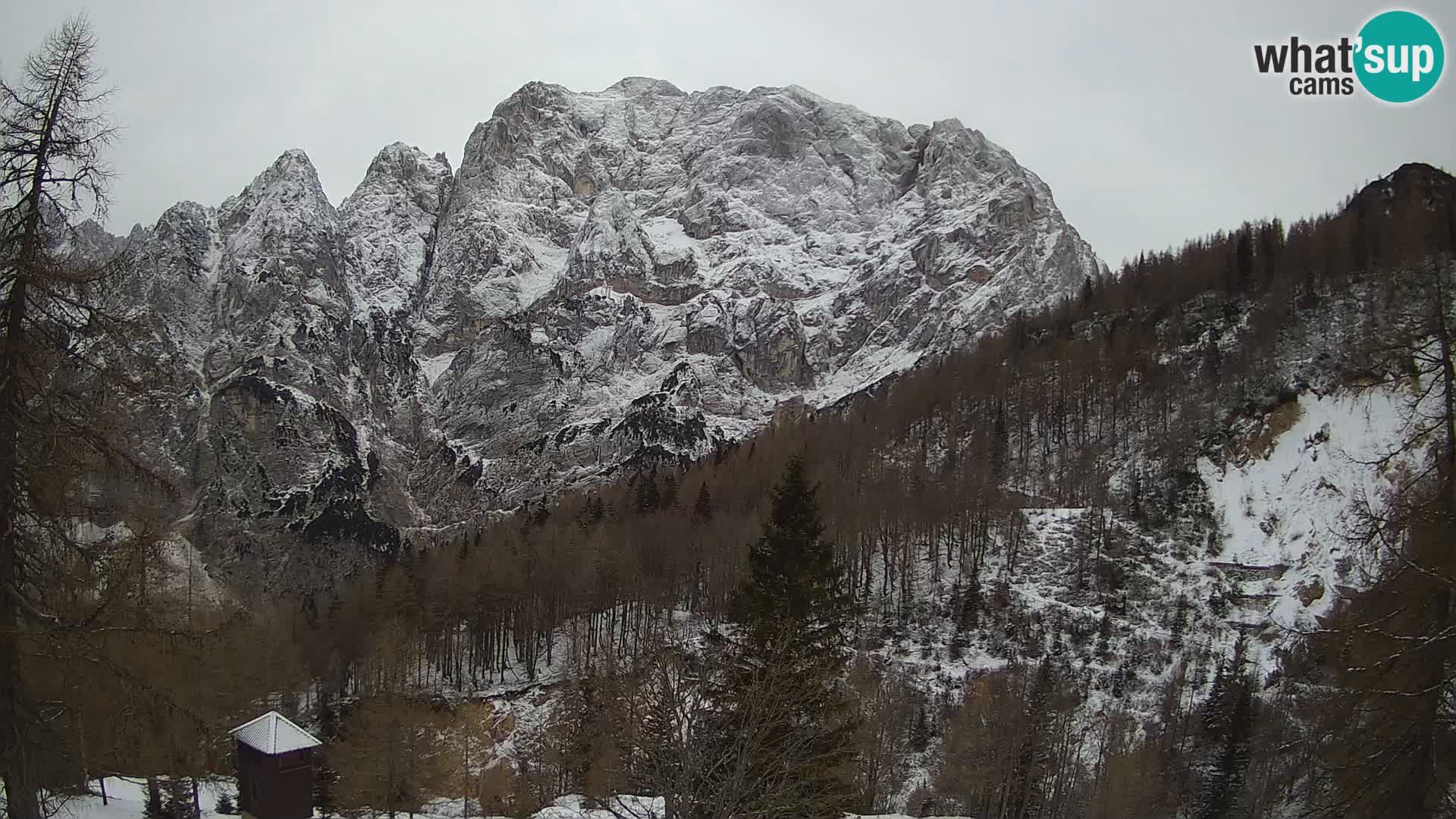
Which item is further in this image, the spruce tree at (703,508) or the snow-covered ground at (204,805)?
the spruce tree at (703,508)

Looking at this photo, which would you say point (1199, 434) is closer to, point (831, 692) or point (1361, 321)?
point (1361, 321)

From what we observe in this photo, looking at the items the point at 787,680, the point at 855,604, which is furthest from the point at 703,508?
the point at 787,680

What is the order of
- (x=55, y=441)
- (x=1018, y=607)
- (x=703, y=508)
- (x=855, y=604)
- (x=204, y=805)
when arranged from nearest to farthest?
(x=55, y=441) → (x=855, y=604) → (x=204, y=805) → (x=1018, y=607) → (x=703, y=508)

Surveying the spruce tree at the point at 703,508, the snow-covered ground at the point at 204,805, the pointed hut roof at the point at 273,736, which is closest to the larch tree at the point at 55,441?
the snow-covered ground at the point at 204,805

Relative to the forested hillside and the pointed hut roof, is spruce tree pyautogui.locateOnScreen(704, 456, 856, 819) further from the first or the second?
the pointed hut roof

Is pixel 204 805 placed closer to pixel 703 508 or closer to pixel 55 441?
pixel 55 441

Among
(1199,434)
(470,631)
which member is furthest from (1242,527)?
(470,631)

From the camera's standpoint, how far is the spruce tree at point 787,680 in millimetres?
13242

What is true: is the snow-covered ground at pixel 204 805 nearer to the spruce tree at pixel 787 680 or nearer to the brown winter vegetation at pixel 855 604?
the brown winter vegetation at pixel 855 604

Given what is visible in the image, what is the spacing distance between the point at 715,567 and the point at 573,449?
401ft

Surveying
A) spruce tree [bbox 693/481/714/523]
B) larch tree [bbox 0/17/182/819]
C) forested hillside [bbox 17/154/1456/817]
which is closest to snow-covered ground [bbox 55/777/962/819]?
forested hillside [bbox 17/154/1456/817]

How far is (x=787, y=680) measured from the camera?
48.3 feet

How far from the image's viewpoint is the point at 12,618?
12578mm

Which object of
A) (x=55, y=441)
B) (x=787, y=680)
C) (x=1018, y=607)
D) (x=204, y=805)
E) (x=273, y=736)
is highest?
(x=55, y=441)
